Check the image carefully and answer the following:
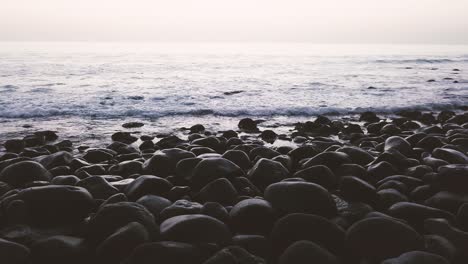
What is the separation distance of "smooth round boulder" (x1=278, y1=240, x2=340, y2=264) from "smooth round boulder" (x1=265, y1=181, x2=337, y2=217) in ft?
2.16

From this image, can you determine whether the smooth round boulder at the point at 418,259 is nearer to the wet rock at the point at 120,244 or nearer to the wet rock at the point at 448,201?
the wet rock at the point at 448,201

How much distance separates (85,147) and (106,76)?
13802 mm

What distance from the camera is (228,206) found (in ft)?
10.9

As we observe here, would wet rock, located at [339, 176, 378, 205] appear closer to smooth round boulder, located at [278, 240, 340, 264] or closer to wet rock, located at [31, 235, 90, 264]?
smooth round boulder, located at [278, 240, 340, 264]

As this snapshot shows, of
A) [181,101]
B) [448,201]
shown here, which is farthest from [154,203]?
[181,101]

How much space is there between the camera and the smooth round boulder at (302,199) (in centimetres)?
302

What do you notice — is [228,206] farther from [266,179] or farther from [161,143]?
[161,143]

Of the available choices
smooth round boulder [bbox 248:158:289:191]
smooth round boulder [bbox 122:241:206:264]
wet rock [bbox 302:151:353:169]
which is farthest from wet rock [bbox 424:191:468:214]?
smooth round boulder [bbox 122:241:206:264]

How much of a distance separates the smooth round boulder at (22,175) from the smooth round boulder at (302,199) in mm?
2429

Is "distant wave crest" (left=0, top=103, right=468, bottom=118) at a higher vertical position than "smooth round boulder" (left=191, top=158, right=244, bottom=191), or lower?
lower

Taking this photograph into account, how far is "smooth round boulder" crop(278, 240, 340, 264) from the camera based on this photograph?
7.34 ft

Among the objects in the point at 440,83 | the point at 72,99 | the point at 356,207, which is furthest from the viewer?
the point at 440,83

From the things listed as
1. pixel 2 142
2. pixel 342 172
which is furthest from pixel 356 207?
pixel 2 142

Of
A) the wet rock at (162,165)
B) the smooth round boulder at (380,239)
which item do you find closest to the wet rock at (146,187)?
the wet rock at (162,165)
